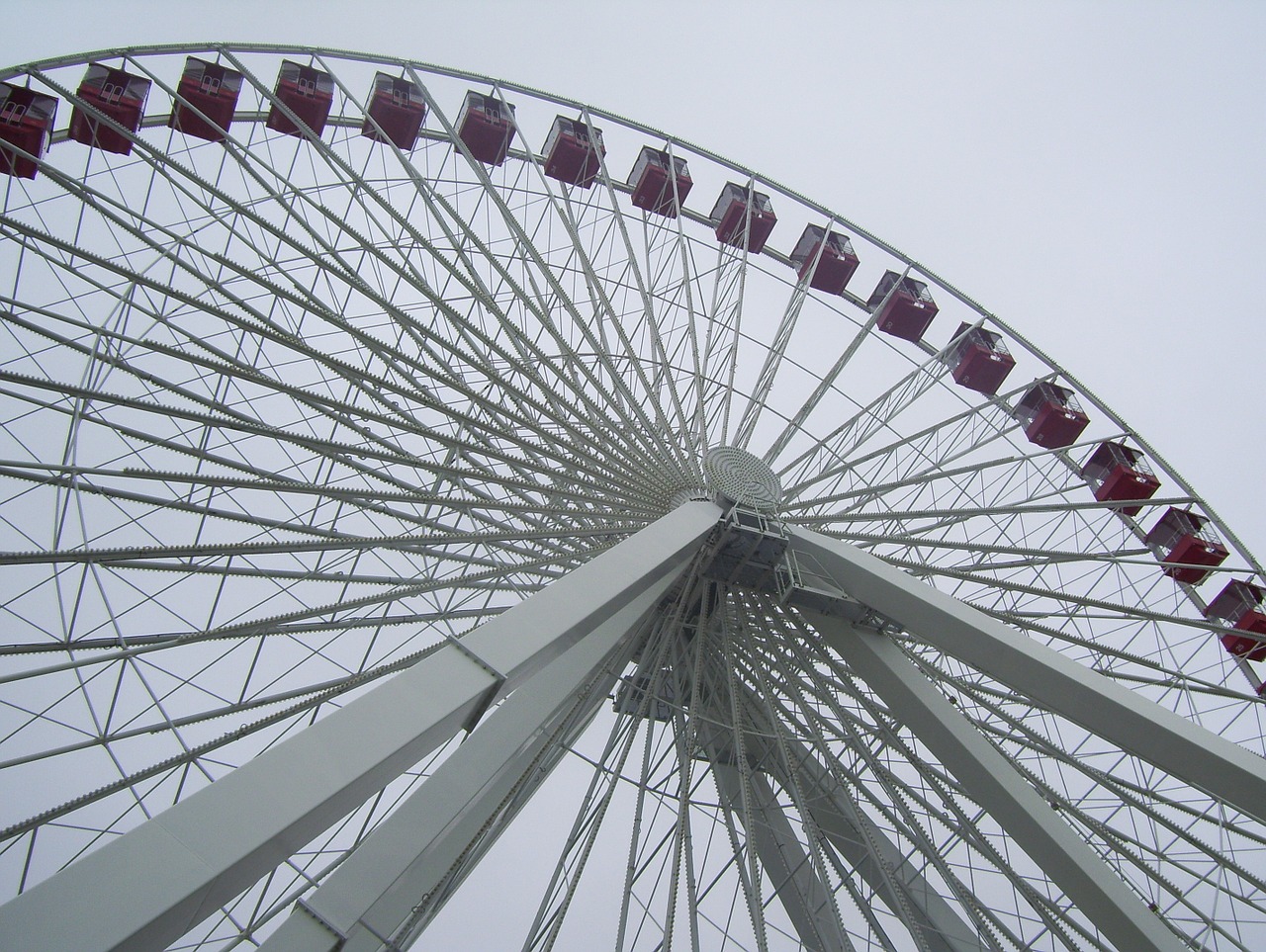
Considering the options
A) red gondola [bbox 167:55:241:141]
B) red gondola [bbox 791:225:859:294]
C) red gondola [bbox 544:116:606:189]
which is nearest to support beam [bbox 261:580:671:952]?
red gondola [bbox 544:116:606:189]

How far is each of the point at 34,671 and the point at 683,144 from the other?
1568 cm

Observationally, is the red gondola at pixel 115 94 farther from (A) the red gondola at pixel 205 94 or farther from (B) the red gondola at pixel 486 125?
(B) the red gondola at pixel 486 125

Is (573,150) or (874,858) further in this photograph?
(573,150)

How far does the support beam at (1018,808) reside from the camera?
10.1m

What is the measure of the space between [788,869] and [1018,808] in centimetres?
495

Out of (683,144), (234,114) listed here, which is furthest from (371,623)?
(683,144)

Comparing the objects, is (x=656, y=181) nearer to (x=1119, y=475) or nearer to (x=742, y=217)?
(x=742, y=217)

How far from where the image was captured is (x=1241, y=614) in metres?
20.4

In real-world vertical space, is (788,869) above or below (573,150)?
below

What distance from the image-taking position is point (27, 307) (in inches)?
508

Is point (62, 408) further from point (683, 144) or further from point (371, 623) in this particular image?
point (683, 144)

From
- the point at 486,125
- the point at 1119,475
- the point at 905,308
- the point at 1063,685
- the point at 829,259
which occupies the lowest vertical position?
the point at 1063,685

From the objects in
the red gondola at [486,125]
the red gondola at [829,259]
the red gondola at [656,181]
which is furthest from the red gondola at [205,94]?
the red gondola at [829,259]

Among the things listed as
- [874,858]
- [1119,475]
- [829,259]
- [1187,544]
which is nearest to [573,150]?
[829,259]
